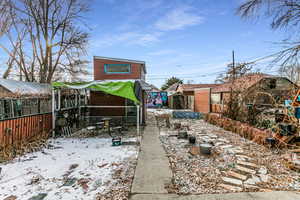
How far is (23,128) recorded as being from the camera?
200 inches

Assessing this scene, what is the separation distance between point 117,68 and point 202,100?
8.65m

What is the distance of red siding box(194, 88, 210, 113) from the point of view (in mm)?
13184

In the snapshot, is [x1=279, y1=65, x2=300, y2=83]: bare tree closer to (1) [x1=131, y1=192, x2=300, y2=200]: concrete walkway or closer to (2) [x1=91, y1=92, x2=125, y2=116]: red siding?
(1) [x1=131, y1=192, x2=300, y2=200]: concrete walkway

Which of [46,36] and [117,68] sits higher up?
[46,36]

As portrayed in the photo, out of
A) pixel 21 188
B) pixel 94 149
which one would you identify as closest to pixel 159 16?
pixel 94 149

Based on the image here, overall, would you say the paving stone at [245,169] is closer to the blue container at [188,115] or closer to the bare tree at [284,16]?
the bare tree at [284,16]

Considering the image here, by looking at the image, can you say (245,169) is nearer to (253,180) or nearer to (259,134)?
(253,180)

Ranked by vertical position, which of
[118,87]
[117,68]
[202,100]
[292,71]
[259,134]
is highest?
[117,68]

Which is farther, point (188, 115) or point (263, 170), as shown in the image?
point (188, 115)

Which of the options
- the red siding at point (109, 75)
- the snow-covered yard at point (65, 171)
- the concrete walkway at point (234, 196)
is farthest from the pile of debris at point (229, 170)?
the red siding at point (109, 75)

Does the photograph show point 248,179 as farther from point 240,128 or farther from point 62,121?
point 62,121

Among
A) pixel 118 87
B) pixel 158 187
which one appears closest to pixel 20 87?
pixel 118 87

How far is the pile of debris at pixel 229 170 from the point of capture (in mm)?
2836

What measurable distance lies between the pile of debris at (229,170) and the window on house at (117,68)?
645cm
